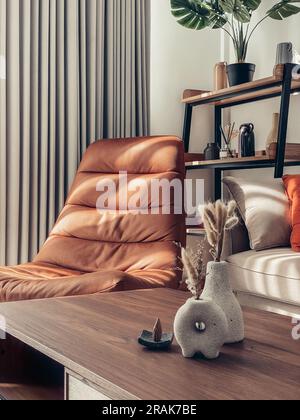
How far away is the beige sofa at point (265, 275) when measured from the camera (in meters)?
2.40

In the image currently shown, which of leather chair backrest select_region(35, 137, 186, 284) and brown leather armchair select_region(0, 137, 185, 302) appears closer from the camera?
brown leather armchair select_region(0, 137, 185, 302)

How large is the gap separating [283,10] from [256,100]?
59 cm

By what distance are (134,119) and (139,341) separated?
2312mm

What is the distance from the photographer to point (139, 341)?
1.25m

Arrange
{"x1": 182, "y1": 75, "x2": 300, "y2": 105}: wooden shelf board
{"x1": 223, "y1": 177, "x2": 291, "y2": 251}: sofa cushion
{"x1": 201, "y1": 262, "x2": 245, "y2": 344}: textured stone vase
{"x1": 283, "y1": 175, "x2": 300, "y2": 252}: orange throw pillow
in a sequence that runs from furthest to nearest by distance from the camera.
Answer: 1. {"x1": 182, "y1": 75, "x2": 300, "y2": 105}: wooden shelf board
2. {"x1": 223, "y1": 177, "x2": 291, "y2": 251}: sofa cushion
3. {"x1": 283, "y1": 175, "x2": 300, "y2": 252}: orange throw pillow
4. {"x1": 201, "y1": 262, "x2": 245, "y2": 344}: textured stone vase

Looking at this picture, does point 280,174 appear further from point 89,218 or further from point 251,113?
point 89,218

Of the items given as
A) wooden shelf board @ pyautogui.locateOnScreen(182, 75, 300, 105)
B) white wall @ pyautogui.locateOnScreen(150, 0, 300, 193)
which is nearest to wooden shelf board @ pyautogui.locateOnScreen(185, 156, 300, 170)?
white wall @ pyautogui.locateOnScreen(150, 0, 300, 193)

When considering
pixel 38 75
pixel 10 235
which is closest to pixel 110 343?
pixel 10 235

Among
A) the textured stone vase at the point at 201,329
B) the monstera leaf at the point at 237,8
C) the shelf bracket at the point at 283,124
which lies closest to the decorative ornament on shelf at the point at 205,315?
the textured stone vase at the point at 201,329

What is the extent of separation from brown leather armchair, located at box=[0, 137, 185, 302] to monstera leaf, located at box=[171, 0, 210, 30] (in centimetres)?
101

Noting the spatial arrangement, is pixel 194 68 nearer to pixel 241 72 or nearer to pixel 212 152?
pixel 241 72

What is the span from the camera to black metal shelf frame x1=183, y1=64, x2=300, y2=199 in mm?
2965

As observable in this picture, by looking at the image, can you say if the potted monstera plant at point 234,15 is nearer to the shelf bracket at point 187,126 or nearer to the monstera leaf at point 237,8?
the monstera leaf at point 237,8

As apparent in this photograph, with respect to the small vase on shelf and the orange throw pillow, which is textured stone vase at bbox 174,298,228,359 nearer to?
the orange throw pillow
